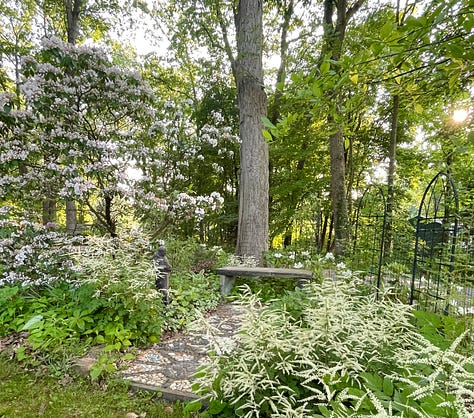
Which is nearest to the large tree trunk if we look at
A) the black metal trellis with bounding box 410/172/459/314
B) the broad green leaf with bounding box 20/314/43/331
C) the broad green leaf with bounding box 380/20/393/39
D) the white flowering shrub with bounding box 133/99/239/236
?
the white flowering shrub with bounding box 133/99/239/236

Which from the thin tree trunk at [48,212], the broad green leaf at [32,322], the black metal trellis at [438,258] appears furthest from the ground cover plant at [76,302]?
the thin tree trunk at [48,212]

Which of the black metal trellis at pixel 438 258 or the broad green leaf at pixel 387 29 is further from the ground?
the broad green leaf at pixel 387 29

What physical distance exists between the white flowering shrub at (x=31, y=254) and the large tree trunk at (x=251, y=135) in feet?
9.48

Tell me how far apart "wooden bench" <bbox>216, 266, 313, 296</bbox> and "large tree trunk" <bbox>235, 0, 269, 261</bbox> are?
1.00 m

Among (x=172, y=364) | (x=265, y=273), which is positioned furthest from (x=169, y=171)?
(x=172, y=364)

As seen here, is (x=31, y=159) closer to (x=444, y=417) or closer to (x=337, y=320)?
(x=337, y=320)

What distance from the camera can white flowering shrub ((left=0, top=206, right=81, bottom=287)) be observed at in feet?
11.1

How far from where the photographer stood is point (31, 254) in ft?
11.6

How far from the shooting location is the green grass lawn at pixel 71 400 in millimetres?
1949

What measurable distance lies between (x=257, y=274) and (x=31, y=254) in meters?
3.08

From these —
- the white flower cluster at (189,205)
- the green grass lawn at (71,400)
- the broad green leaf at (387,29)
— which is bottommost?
the green grass lawn at (71,400)

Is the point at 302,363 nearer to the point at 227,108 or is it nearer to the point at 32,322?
the point at 32,322

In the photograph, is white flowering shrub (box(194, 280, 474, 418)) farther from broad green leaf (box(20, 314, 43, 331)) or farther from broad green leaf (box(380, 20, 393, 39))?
broad green leaf (box(20, 314, 43, 331))

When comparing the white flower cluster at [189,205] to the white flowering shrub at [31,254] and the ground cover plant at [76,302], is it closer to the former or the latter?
the ground cover plant at [76,302]
